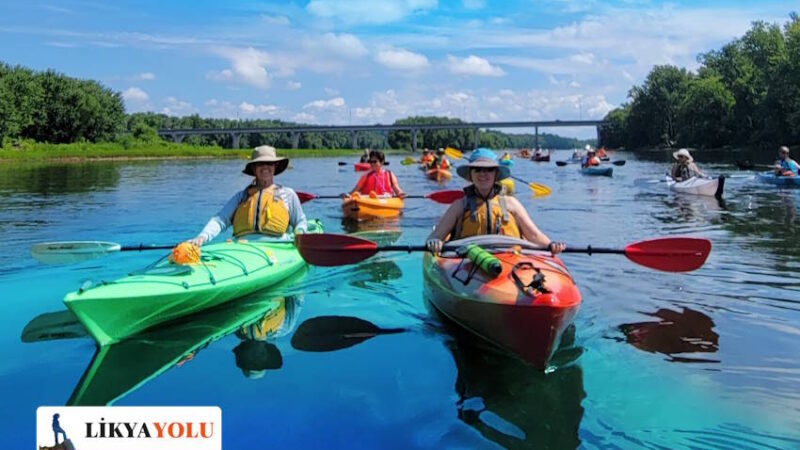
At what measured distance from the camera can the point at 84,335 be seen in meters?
5.81

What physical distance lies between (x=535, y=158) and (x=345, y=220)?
34573mm

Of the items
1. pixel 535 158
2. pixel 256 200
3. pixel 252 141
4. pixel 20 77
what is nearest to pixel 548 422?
pixel 256 200

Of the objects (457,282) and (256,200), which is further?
(256,200)

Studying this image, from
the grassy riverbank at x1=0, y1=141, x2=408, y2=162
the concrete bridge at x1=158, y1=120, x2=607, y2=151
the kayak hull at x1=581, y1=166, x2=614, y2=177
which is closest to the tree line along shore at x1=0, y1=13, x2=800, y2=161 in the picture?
the grassy riverbank at x1=0, y1=141, x2=408, y2=162

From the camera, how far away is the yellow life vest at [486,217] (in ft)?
18.9

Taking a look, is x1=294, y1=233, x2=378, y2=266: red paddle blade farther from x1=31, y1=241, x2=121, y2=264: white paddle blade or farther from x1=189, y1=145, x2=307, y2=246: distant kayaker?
x1=31, y1=241, x2=121, y2=264: white paddle blade

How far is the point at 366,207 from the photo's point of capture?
12953 mm

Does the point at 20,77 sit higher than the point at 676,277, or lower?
higher

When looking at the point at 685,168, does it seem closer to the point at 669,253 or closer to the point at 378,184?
the point at 378,184

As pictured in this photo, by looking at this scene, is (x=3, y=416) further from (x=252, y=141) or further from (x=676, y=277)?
(x=252, y=141)

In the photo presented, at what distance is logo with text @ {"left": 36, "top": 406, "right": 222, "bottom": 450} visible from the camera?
7.07 feet

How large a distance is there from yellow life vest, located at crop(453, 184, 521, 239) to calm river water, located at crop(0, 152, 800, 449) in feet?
3.27

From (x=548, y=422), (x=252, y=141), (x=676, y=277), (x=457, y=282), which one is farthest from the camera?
(x=252, y=141)

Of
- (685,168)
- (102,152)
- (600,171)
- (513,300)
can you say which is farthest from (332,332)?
(102,152)
